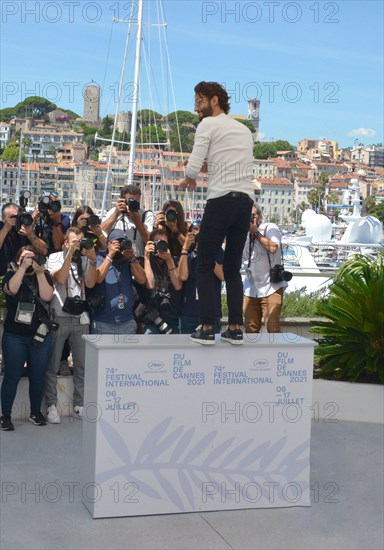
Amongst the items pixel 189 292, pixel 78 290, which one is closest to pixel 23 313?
pixel 78 290

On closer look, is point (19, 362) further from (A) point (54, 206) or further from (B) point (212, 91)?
(B) point (212, 91)

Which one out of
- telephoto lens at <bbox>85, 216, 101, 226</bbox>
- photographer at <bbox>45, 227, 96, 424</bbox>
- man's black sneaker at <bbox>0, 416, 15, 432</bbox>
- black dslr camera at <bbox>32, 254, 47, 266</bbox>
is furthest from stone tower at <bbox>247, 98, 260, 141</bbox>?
man's black sneaker at <bbox>0, 416, 15, 432</bbox>

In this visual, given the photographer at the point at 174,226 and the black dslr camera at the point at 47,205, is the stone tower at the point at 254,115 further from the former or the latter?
the black dslr camera at the point at 47,205

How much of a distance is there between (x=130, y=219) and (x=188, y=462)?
332 centimetres

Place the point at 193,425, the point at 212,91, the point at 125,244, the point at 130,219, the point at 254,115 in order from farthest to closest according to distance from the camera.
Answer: the point at 254,115, the point at 130,219, the point at 125,244, the point at 212,91, the point at 193,425

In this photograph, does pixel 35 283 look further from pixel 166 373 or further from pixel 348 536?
pixel 348 536

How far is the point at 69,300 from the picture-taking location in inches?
297

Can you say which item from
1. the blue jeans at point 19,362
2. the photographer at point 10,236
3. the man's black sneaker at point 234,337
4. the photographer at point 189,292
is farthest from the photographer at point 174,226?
the man's black sneaker at point 234,337

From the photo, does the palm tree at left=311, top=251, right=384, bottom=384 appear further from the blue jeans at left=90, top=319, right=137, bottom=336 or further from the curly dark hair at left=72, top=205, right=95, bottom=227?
the curly dark hair at left=72, top=205, right=95, bottom=227

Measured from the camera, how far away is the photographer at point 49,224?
8.30 meters

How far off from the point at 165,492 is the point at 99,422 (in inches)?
25.0

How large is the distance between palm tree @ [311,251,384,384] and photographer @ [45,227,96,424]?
2.48 meters

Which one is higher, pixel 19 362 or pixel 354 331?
pixel 354 331

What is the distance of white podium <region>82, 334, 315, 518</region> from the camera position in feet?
18.2
